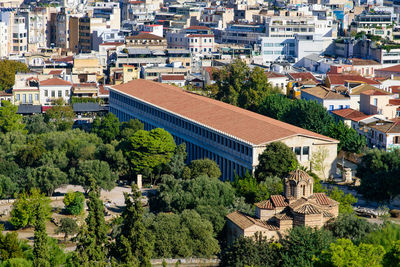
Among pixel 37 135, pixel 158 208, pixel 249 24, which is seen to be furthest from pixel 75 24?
pixel 158 208

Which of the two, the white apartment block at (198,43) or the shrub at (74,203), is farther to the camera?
the white apartment block at (198,43)

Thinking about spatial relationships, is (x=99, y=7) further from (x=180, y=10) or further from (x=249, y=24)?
(x=249, y=24)

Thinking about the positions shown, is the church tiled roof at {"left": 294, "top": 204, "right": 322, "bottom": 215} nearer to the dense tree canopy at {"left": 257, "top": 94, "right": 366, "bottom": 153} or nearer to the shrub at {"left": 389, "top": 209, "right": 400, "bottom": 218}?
the shrub at {"left": 389, "top": 209, "right": 400, "bottom": 218}

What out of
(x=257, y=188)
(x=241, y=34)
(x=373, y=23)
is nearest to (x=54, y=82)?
(x=241, y=34)

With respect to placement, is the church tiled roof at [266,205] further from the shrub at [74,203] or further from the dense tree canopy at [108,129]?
the dense tree canopy at [108,129]

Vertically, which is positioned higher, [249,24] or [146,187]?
[249,24]

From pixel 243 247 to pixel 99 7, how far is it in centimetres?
14181

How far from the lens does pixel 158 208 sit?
71750 millimetres

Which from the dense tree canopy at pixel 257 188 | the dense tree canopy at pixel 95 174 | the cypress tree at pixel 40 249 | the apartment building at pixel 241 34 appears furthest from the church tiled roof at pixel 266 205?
the apartment building at pixel 241 34

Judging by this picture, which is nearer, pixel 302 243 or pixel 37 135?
pixel 302 243

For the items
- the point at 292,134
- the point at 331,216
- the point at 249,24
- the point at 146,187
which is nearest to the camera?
the point at 331,216

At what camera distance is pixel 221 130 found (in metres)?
84.6

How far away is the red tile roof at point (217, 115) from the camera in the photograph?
8053cm

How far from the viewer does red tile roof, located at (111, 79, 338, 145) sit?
8053cm
